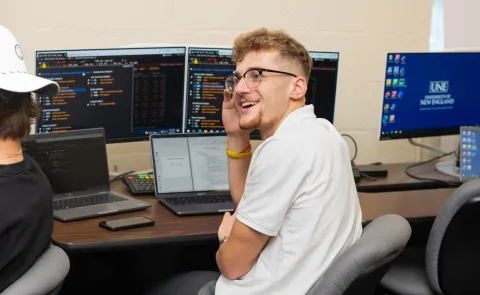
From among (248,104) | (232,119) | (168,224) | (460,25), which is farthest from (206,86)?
(460,25)

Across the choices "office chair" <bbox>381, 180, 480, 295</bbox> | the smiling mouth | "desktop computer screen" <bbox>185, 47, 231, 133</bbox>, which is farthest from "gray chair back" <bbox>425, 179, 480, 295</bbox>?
"desktop computer screen" <bbox>185, 47, 231, 133</bbox>

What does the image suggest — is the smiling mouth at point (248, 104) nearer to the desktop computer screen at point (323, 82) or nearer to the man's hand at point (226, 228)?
the man's hand at point (226, 228)

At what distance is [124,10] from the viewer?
287cm

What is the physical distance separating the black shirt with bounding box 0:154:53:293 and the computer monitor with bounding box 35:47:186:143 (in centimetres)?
71

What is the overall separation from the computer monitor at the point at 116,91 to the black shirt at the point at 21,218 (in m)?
0.71

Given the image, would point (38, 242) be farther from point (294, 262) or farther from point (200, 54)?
point (200, 54)

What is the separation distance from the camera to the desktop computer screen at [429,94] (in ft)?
9.60

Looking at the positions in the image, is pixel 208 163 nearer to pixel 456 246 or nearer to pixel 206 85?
pixel 206 85

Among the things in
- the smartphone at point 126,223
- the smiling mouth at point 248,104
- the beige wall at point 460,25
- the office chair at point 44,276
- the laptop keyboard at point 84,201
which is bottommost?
the office chair at point 44,276

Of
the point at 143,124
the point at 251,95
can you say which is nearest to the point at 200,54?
the point at 143,124

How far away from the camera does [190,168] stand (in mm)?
2561

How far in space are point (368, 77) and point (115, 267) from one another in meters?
1.42

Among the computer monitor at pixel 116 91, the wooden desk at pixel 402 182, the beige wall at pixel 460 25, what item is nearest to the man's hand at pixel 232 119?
the computer monitor at pixel 116 91

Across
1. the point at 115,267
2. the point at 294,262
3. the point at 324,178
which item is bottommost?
the point at 115,267
